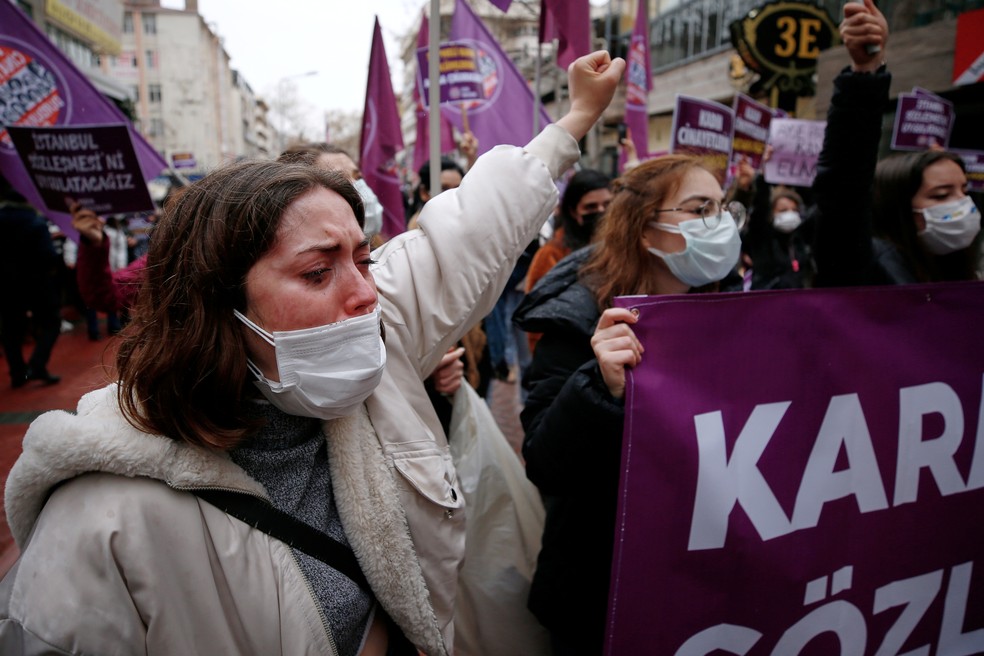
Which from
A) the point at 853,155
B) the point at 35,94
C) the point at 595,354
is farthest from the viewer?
the point at 35,94

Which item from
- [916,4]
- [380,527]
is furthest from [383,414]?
[916,4]

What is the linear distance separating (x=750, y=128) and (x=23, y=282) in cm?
750

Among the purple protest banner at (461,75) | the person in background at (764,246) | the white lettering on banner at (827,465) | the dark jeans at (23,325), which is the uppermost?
the purple protest banner at (461,75)

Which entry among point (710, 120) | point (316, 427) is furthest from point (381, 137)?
point (316, 427)

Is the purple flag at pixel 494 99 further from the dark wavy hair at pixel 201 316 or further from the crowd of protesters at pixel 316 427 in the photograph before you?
the dark wavy hair at pixel 201 316

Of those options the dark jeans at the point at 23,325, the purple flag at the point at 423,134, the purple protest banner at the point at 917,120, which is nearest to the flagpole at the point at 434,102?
the purple flag at the point at 423,134

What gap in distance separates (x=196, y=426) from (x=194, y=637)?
36cm

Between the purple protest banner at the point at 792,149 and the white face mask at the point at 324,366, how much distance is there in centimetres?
528

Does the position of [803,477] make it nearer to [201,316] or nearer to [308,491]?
[308,491]

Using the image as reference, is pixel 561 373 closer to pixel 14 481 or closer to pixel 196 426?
pixel 196 426

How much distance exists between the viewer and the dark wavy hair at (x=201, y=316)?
3.67ft

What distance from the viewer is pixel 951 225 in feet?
8.15

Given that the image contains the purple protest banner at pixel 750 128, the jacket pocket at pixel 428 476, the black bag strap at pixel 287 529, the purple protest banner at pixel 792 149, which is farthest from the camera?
the purple protest banner at pixel 750 128

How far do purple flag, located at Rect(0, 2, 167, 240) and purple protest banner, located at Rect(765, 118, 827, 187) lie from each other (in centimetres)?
506
